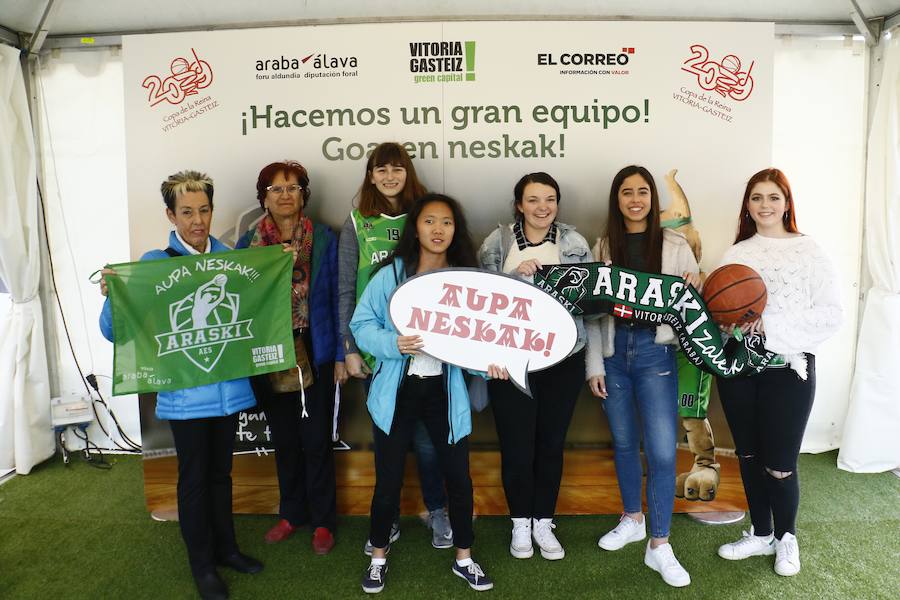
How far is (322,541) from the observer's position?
257 centimetres

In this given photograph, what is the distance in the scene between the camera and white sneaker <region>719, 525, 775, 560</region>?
2.47 metres

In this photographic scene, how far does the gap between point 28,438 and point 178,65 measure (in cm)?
241

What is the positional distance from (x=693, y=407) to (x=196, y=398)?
2362mm

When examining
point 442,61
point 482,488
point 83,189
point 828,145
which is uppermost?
point 442,61

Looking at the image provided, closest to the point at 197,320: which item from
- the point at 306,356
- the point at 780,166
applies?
the point at 306,356

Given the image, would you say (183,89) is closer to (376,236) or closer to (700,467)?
(376,236)

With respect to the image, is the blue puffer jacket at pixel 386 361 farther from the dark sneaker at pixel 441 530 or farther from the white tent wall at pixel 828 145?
the white tent wall at pixel 828 145

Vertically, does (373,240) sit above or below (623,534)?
above

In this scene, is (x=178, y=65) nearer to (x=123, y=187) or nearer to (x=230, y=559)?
(x=123, y=187)

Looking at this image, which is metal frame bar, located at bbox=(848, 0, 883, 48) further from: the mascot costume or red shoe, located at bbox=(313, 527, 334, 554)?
red shoe, located at bbox=(313, 527, 334, 554)

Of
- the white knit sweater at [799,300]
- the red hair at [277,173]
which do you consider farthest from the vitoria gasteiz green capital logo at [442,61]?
the white knit sweater at [799,300]

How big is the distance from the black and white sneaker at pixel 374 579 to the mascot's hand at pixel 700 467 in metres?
1.59

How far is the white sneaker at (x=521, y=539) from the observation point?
8.12 feet

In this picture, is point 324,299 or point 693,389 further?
point 693,389
